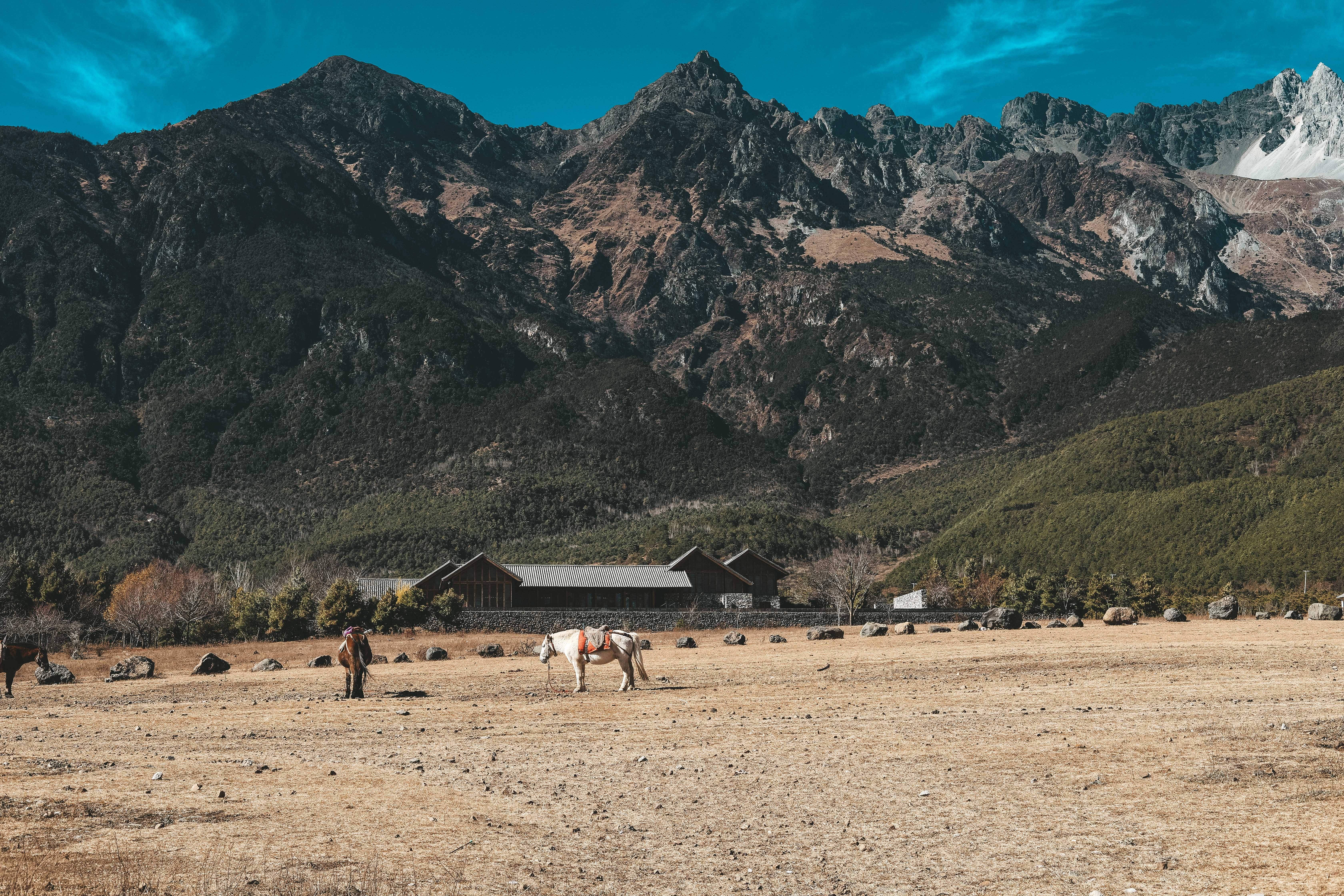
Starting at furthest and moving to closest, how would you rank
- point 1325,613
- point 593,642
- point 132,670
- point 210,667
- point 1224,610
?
point 1224,610 → point 1325,613 → point 210,667 → point 132,670 → point 593,642

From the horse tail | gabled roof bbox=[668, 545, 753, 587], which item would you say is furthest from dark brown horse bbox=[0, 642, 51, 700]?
gabled roof bbox=[668, 545, 753, 587]

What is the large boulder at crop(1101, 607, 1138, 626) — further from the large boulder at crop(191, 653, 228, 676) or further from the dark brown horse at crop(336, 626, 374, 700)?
the large boulder at crop(191, 653, 228, 676)

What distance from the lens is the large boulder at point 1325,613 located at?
56.9m

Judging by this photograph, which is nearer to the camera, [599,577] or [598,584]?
[598,584]

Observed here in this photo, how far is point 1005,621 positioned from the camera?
61062 mm

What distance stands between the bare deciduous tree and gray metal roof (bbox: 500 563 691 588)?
13.8 metres

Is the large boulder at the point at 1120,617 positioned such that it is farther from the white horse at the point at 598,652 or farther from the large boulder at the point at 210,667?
the large boulder at the point at 210,667

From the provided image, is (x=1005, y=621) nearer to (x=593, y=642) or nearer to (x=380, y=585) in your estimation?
(x=593, y=642)

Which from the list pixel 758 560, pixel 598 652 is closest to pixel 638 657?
pixel 598 652

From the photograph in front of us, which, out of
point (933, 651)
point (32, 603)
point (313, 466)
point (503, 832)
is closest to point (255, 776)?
point (503, 832)

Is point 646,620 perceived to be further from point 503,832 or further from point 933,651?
point 503,832

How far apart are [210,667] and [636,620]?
124 feet

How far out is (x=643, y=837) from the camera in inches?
475

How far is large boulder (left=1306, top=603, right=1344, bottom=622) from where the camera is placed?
5688cm
